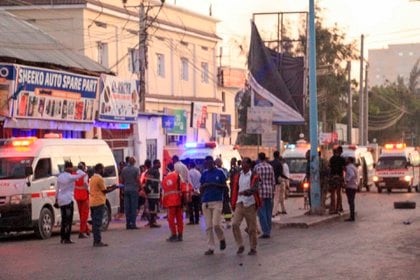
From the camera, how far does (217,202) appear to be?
18.4m

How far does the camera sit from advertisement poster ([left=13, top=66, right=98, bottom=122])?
30.0 meters

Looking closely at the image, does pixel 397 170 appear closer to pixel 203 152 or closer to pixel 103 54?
pixel 103 54

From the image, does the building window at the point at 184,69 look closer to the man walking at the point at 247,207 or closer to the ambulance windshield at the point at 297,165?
the ambulance windshield at the point at 297,165

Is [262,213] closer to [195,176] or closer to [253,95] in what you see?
[195,176]

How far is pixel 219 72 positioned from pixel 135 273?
43884mm

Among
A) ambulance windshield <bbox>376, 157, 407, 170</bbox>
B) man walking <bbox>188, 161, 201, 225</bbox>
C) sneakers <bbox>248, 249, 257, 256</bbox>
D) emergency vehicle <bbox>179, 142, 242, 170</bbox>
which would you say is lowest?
sneakers <bbox>248, 249, 257, 256</bbox>

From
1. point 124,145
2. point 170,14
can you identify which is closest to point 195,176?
point 124,145

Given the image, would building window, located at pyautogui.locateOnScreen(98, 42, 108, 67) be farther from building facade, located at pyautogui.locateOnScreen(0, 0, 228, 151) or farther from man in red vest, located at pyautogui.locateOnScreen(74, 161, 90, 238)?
man in red vest, located at pyautogui.locateOnScreen(74, 161, 90, 238)

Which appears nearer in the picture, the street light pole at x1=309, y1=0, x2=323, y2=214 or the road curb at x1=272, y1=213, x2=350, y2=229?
the road curb at x1=272, y1=213, x2=350, y2=229

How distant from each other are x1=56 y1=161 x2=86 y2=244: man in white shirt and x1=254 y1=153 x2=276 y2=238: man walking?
4.33 m

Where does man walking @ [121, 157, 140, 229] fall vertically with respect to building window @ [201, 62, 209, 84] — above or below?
below

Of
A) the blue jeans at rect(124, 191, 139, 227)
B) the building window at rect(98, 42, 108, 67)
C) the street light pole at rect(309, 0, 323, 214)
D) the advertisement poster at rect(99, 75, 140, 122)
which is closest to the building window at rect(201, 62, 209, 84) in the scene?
the building window at rect(98, 42, 108, 67)

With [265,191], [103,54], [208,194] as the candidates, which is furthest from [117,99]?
[208,194]

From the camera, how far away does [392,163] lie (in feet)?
159
